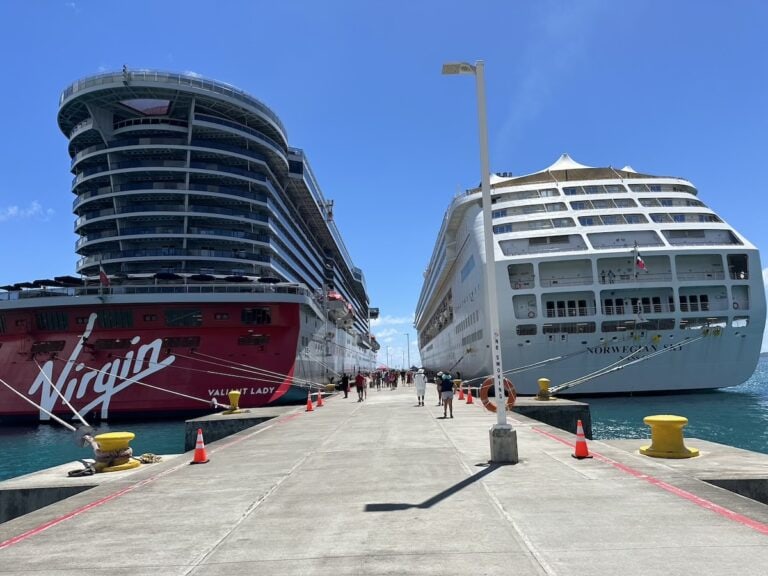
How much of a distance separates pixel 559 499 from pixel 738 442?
14.9 meters

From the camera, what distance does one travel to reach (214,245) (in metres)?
37.8

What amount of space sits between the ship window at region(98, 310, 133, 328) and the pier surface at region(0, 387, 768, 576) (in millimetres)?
19589

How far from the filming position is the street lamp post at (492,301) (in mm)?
9383

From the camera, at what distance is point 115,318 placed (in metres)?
28.1

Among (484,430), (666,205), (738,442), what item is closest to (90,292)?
(484,430)

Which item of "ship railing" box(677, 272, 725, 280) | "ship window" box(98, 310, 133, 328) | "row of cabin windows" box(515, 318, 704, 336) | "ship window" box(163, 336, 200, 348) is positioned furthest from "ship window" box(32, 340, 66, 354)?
"ship railing" box(677, 272, 725, 280)

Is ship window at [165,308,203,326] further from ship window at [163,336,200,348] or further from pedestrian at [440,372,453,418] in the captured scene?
pedestrian at [440,372,453,418]

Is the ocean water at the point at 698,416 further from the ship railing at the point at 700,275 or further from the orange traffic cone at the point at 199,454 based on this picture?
the orange traffic cone at the point at 199,454

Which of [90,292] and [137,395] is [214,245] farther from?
[137,395]

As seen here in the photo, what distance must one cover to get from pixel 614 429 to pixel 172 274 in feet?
73.7

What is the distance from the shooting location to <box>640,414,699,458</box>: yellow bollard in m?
9.55

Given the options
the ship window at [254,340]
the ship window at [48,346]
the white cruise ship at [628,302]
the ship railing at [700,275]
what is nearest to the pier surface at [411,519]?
the ship window at [254,340]

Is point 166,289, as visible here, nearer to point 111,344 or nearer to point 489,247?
point 111,344

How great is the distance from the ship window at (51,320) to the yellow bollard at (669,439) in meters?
28.3
